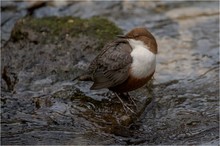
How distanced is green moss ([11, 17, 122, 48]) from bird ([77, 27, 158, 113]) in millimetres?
980

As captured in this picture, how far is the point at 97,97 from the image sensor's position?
5031 mm

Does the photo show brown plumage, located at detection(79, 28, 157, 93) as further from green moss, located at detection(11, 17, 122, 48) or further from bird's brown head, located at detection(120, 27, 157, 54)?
green moss, located at detection(11, 17, 122, 48)

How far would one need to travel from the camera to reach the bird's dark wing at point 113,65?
471 cm

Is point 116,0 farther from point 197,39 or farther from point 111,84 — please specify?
point 111,84

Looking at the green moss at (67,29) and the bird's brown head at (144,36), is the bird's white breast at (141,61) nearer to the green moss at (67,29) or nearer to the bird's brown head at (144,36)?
the bird's brown head at (144,36)

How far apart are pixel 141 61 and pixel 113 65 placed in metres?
0.25

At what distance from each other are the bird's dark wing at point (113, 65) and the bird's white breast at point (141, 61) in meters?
0.05

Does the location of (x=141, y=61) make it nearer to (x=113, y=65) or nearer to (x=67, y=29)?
(x=113, y=65)

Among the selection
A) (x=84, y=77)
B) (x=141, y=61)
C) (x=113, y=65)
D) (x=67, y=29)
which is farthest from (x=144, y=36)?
(x=67, y=29)

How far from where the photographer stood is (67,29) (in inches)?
240

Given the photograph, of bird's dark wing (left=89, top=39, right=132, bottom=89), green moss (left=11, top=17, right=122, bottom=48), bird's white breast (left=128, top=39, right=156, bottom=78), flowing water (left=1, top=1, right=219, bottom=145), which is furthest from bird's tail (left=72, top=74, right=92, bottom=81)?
green moss (left=11, top=17, right=122, bottom=48)

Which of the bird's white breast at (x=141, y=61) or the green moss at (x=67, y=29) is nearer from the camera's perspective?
the bird's white breast at (x=141, y=61)

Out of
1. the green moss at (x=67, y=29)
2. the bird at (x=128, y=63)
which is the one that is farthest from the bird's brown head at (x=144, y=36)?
the green moss at (x=67, y=29)

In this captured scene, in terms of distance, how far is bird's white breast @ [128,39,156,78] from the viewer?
183 inches
